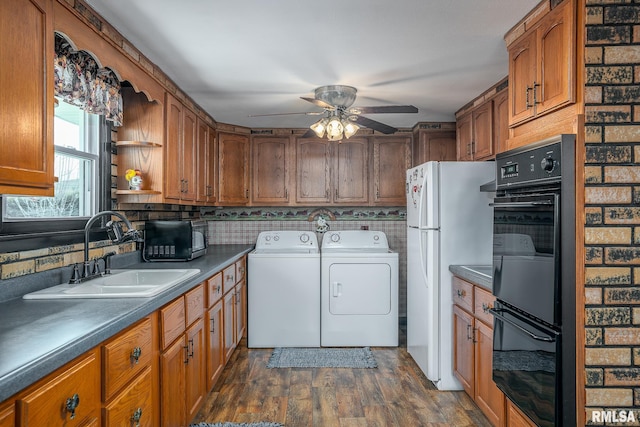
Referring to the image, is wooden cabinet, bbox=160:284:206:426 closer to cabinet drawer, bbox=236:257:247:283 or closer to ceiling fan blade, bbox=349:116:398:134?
cabinet drawer, bbox=236:257:247:283

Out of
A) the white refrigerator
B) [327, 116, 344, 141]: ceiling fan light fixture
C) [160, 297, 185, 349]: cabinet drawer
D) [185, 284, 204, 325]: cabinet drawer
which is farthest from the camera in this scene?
the white refrigerator

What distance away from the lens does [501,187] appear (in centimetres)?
223

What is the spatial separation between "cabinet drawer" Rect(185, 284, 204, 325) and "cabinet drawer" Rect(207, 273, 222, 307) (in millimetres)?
137

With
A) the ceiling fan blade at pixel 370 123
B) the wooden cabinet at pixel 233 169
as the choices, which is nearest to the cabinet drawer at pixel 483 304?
the ceiling fan blade at pixel 370 123

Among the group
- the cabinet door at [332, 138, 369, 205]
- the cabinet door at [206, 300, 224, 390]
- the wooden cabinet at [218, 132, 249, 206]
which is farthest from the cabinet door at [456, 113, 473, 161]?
the cabinet door at [206, 300, 224, 390]

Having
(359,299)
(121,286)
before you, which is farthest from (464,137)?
(121,286)

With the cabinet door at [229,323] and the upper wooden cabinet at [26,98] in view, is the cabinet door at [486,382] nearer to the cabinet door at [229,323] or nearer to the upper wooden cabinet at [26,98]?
the cabinet door at [229,323]

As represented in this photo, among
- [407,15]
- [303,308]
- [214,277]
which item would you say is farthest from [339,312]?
[407,15]

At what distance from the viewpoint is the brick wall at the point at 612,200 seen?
5.39 ft

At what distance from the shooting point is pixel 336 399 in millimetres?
2875

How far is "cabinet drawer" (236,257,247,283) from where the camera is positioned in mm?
3666

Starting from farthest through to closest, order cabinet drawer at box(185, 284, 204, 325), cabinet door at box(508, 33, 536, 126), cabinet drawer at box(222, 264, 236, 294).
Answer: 1. cabinet drawer at box(222, 264, 236, 294)
2. cabinet drawer at box(185, 284, 204, 325)
3. cabinet door at box(508, 33, 536, 126)

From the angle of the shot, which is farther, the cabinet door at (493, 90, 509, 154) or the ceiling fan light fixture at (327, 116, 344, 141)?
the cabinet door at (493, 90, 509, 154)

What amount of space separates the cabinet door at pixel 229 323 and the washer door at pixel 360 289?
960 mm
